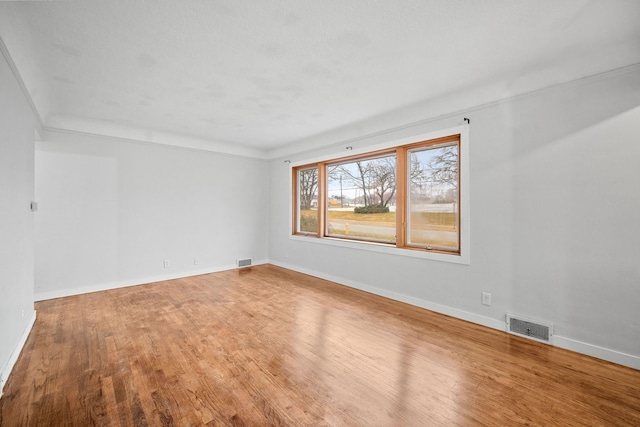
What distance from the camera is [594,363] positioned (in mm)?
2258

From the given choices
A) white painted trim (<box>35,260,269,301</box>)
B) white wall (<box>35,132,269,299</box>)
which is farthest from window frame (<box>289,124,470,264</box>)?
white painted trim (<box>35,260,269,301</box>)

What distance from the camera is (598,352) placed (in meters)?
2.34

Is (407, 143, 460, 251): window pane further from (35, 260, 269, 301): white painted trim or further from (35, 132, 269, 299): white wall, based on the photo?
(35, 260, 269, 301): white painted trim

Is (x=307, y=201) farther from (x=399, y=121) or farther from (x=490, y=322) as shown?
(x=490, y=322)

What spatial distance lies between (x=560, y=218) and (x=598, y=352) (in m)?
1.19

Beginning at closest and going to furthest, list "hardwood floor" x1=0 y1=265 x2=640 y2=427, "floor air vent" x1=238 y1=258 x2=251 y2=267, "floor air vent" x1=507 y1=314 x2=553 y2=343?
"hardwood floor" x1=0 y1=265 x2=640 y2=427 < "floor air vent" x1=507 y1=314 x2=553 y2=343 < "floor air vent" x1=238 y1=258 x2=251 y2=267

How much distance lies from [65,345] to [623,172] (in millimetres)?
5219

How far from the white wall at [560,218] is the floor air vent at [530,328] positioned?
0.22 ft

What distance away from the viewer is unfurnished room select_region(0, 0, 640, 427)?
1.82 metres

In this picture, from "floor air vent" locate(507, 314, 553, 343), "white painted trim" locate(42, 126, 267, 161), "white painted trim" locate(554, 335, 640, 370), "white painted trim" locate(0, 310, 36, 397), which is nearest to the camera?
"white painted trim" locate(0, 310, 36, 397)

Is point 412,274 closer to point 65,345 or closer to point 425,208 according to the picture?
point 425,208

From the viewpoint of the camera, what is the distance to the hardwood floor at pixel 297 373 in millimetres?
1673

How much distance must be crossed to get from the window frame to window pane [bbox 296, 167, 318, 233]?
0.60ft

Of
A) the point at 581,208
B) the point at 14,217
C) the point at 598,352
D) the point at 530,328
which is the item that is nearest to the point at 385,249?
the point at 530,328
